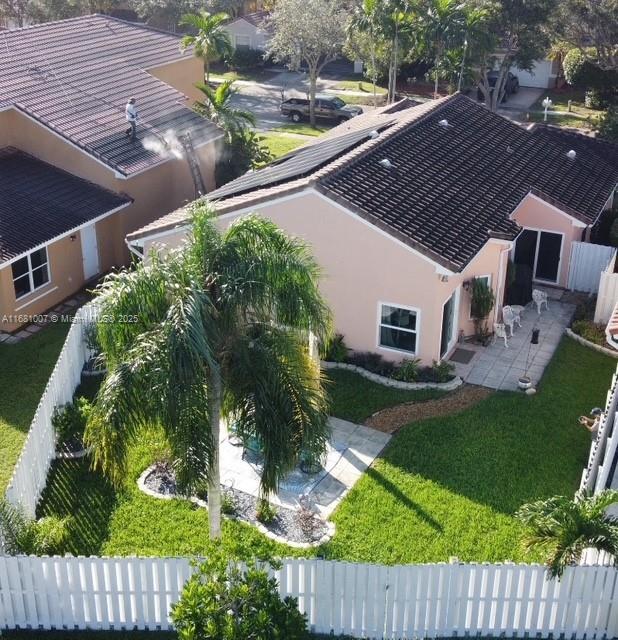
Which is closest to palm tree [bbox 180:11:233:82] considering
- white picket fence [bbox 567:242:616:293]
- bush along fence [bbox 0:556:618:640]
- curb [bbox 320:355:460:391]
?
white picket fence [bbox 567:242:616:293]

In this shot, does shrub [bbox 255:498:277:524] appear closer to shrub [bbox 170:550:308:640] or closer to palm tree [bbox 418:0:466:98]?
shrub [bbox 170:550:308:640]

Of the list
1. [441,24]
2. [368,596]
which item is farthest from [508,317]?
[441,24]

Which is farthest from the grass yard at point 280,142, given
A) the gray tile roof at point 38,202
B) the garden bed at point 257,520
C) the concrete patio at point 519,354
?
the garden bed at point 257,520

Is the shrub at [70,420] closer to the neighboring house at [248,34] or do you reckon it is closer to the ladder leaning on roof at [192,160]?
the ladder leaning on roof at [192,160]

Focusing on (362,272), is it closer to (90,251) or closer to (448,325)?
(448,325)

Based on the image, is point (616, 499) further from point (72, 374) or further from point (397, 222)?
point (72, 374)

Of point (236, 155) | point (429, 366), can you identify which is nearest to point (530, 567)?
point (429, 366)
